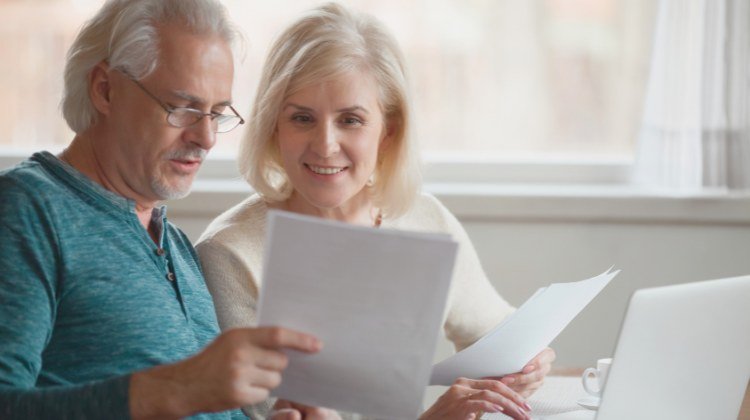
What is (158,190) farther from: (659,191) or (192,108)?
(659,191)

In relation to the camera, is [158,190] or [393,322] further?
[158,190]

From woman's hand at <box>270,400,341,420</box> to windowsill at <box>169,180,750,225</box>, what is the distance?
1.47m

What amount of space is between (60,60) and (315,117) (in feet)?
5.19

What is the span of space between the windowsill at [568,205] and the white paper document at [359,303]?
70.0 inches

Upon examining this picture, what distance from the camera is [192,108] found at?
1644mm

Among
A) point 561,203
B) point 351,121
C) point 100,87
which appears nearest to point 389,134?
point 351,121

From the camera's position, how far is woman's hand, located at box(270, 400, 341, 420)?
1.53 meters

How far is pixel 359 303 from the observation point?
1213 mm

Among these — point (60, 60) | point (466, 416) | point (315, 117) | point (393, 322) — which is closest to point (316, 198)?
point (315, 117)

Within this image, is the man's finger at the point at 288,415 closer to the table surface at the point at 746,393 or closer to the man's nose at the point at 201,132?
the man's nose at the point at 201,132

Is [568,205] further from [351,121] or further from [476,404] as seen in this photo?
[476,404]

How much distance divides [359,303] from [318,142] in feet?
2.63

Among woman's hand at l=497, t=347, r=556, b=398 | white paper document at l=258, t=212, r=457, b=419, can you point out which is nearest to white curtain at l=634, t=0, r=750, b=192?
woman's hand at l=497, t=347, r=556, b=398

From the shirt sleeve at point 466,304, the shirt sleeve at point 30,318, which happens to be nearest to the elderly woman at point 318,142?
the shirt sleeve at point 466,304
